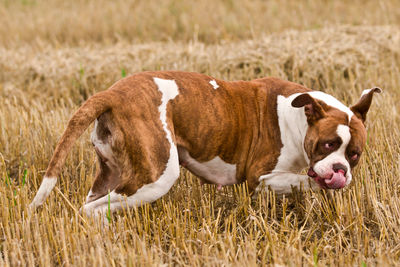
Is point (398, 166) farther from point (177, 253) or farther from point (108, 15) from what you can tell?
point (108, 15)

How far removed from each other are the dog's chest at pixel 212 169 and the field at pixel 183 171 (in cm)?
15

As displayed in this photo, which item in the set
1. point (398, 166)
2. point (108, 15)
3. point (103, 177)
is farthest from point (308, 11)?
point (103, 177)

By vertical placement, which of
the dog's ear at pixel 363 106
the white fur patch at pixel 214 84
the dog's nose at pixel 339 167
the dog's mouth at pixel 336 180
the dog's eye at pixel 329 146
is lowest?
the dog's mouth at pixel 336 180

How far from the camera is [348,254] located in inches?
130

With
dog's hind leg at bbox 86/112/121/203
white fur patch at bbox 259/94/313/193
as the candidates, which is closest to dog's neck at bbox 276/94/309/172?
white fur patch at bbox 259/94/313/193

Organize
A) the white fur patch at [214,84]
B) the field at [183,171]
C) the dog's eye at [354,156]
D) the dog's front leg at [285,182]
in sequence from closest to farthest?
the field at [183,171], the dog's eye at [354,156], the dog's front leg at [285,182], the white fur patch at [214,84]

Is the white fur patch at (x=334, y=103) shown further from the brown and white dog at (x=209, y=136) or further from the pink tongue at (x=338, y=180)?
the pink tongue at (x=338, y=180)

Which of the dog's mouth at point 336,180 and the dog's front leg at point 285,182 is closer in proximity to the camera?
the dog's mouth at point 336,180

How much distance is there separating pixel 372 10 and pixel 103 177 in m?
8.93

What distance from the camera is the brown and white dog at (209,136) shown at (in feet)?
11.6

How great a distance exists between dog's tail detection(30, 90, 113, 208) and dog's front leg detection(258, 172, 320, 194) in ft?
4.34

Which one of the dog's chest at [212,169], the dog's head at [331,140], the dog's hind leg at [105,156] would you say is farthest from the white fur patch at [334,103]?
the dog's hind leg at [105,156]

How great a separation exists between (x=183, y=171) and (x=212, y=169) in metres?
0.72

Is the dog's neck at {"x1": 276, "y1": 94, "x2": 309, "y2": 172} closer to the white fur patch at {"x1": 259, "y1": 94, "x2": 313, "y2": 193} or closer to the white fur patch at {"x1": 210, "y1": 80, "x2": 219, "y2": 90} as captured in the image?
the white fur patch at {"x1": 259, "y1": 94, "x2": 313, "y2": 193}
